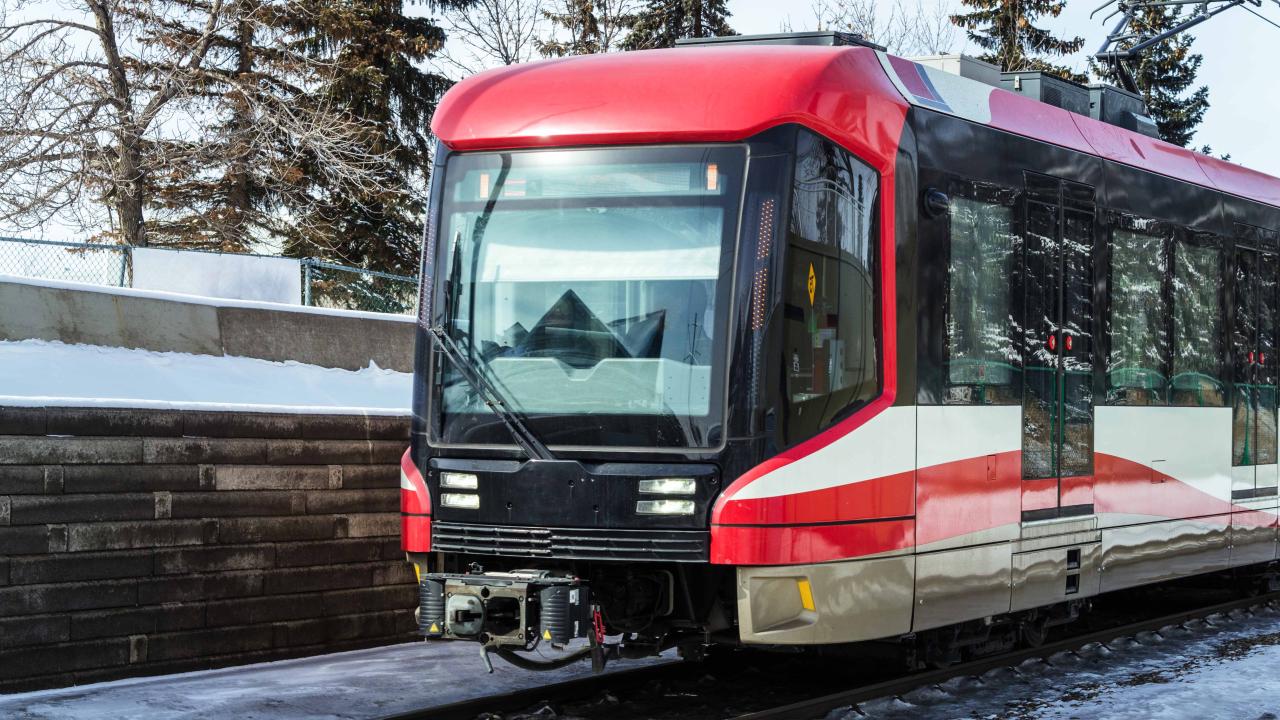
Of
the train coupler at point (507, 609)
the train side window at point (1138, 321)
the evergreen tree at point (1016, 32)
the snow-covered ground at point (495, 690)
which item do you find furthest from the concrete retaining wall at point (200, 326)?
the evergreen tree at point (1016, 32)

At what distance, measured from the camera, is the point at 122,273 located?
52.8 ft

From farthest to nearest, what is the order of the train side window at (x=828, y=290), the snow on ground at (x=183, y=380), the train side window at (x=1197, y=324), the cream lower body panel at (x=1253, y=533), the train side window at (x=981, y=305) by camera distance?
the cream lower body panel at (x=1253, y=533), the snow on ground at (x=183, y=380), the train side window at (x=1197, y=324), the train side window at (x=981, y=305), the train side window at (x=828, y=290)

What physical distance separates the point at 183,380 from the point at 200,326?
2.55 ft

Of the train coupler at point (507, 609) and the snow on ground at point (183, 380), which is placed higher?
the snow on ground at point (183, 380)

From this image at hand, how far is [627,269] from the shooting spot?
7.82 meters

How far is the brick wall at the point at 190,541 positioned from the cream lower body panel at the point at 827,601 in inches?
130

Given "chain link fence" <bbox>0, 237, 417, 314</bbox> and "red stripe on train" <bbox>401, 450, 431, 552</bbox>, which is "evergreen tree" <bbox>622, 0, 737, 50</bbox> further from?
"red stripe on train" <bbox>401, 450, 431, 552</bbox>

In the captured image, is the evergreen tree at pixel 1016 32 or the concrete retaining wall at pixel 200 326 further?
the evergreen tree at pixel 1016 32

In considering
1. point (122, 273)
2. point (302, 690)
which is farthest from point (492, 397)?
point (122, 273)

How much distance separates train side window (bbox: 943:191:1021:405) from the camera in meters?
8.93

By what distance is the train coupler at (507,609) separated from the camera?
24.6 ft

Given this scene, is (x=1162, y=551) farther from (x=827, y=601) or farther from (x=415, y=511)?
(x=415, y=511)

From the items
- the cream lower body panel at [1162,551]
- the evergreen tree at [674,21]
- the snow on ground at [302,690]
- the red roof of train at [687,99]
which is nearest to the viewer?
the red roof of train at [687,99]

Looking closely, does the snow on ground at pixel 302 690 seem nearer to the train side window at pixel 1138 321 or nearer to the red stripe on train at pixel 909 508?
the red stripe on train at pixel 909 508
